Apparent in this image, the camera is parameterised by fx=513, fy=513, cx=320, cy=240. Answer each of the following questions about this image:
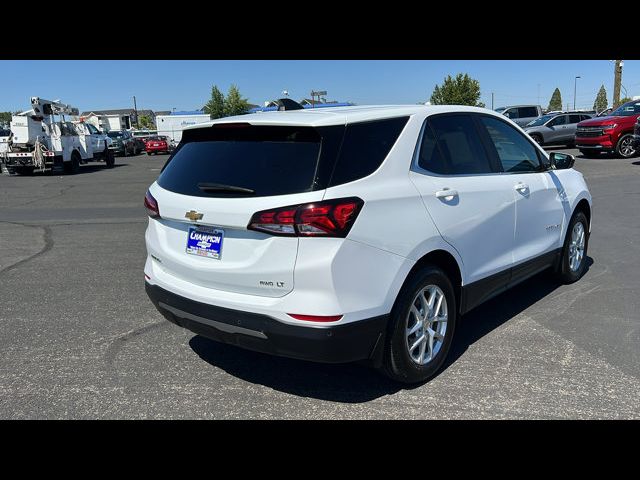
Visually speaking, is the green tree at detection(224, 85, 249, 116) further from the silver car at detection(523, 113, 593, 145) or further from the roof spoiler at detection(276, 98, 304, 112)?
the roof spoiler at detection(276, 98, 304, 112)

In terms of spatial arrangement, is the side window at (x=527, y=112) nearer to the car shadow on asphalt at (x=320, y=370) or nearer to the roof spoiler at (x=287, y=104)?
the car shadow on asphalt at (x=320, y=370)

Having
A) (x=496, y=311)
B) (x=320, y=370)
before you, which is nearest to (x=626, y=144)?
Result: (x=496, y=311)

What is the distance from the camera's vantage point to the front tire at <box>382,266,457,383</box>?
314 centimetres

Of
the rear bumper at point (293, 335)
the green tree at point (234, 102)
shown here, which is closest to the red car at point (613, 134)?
the rear bumper at point (293, 335)

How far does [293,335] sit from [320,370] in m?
0.93

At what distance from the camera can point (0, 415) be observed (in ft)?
10.3

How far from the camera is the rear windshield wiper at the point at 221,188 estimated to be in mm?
2912

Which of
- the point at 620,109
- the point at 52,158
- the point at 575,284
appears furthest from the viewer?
the point at 52,158

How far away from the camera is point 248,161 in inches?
120

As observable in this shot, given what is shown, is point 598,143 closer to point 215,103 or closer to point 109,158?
point 109,158
